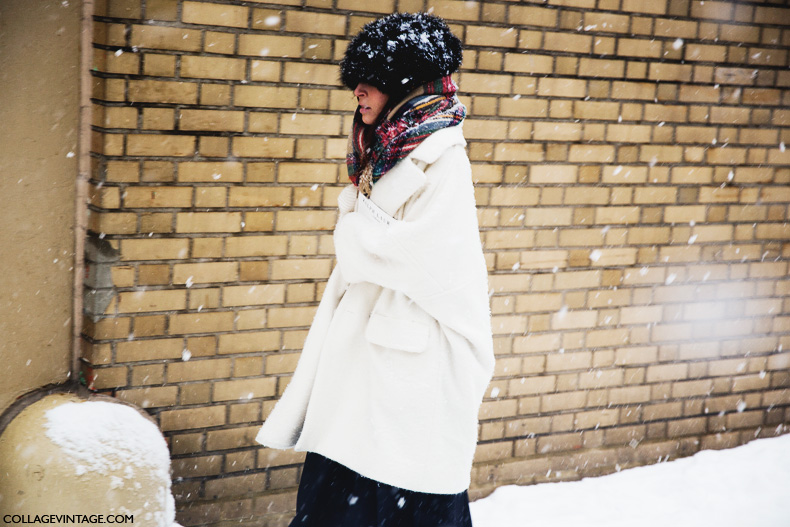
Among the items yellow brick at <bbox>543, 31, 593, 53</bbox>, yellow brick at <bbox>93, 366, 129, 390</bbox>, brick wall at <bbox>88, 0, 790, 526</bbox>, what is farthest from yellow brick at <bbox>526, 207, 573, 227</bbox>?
yellow brick at <bbox>93, 366, 129, 390</bbox>

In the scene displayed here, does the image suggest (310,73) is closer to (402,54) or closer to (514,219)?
(402,54)

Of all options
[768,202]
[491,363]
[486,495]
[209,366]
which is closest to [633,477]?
[486,495]

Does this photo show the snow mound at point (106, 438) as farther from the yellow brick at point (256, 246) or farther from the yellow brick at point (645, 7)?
the yellow brick at point (645, 7)

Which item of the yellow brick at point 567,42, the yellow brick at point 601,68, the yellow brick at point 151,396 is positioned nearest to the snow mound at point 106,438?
the yellow brick at point 151,396

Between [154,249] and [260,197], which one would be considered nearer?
[154,249]

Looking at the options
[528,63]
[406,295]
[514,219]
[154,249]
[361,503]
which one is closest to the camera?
[406,295]

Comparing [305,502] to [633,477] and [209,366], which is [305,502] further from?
[633,477]

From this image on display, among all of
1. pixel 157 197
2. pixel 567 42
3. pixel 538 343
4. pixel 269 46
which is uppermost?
pixel 567 42

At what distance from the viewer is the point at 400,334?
8.03 feet

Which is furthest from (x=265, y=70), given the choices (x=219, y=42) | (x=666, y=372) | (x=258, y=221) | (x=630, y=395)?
(x=666, y=372)

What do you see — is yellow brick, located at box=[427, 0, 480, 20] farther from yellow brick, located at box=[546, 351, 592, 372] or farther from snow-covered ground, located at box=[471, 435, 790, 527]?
snow-covered ground, located at box=[471, 435, 790, 527]

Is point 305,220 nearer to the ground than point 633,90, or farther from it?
nearer to the ground

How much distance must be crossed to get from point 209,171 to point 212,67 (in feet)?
1.38

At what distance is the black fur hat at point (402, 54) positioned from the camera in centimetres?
238
